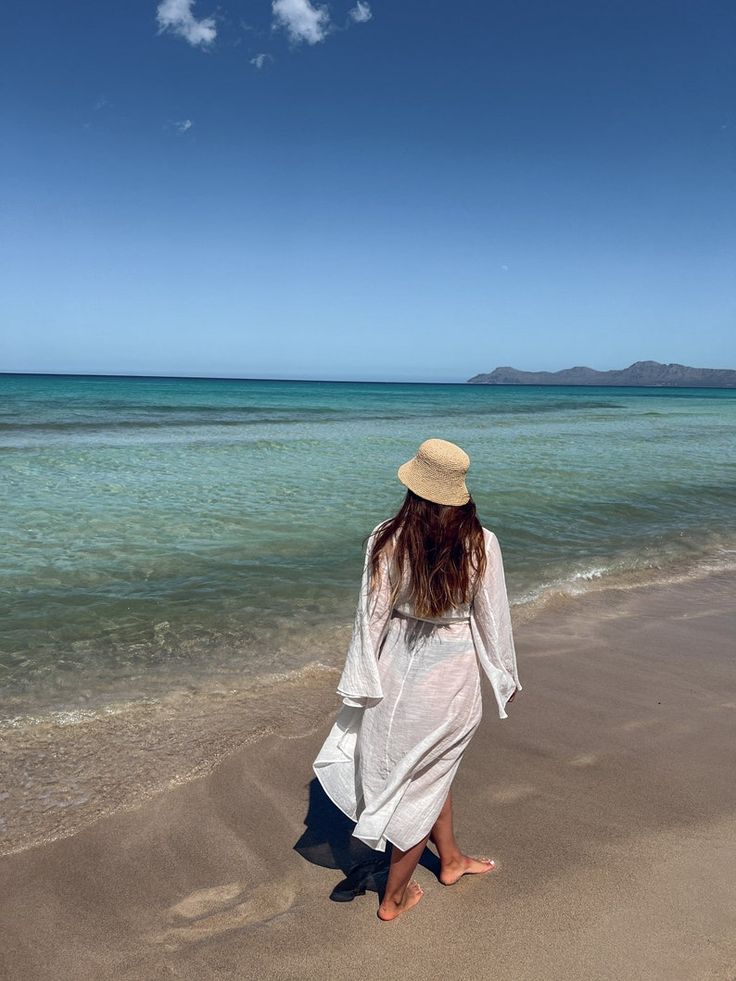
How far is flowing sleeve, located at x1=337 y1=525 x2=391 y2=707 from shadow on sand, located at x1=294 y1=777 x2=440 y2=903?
36.2 inches

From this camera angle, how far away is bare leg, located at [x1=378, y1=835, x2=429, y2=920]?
2.80 metres

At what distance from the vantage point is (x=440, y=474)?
2639 mm

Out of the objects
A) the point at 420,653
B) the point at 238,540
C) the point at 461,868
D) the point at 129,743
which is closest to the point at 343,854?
the point at 461,868

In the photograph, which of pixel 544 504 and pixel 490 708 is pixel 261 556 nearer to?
pixel 490 708

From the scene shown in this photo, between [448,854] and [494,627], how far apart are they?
110cm

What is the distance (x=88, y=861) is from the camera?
316cm

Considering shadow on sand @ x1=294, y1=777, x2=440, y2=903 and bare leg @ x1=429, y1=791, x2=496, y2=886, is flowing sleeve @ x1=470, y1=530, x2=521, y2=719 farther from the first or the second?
shadow on sand @ x1=294, y1=777, x2=440, y2=903

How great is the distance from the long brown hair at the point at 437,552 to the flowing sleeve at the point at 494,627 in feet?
0.18

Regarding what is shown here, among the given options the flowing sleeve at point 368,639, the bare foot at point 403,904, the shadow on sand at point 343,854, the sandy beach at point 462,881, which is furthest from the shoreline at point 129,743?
the flowing sleeve at point 368,639

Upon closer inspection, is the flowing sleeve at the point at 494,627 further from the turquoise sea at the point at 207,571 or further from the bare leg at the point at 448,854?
the turquoise sea at the point at 207,571

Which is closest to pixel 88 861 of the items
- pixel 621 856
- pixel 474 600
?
pixel 474 600

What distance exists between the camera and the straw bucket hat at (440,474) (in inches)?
103

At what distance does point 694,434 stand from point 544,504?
65.7 ft

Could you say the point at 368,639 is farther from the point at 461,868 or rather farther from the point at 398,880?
the point at 461,868
